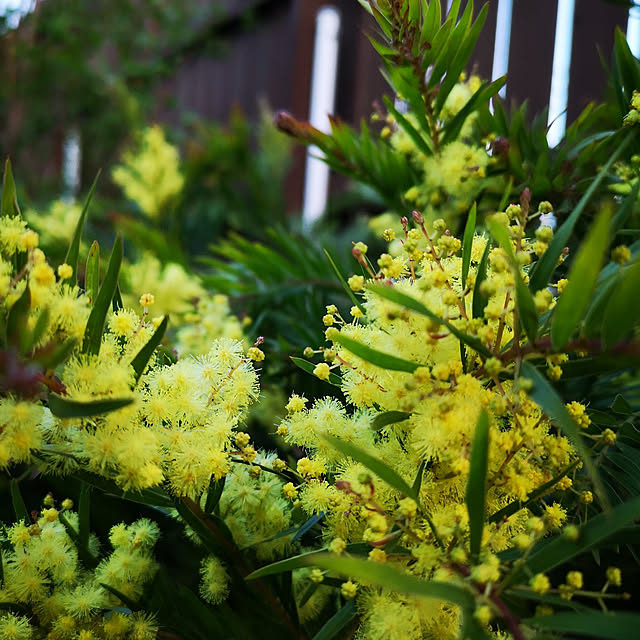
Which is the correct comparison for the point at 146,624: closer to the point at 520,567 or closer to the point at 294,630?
the point at 294,630

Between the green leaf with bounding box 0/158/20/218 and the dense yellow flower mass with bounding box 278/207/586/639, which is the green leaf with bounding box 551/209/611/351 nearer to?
the dense yellow flower mass with bounding box 278/207/586/639

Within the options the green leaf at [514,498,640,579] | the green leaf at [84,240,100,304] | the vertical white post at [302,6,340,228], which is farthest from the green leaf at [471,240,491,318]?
the vertical white post at [302,6,340,228]

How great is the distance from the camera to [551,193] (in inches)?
21.2

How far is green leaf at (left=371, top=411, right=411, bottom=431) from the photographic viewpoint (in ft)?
1.08

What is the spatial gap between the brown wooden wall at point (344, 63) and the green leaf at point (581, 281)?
343 mm

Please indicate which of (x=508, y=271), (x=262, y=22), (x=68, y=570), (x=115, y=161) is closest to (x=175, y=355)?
(x=68, y=570)

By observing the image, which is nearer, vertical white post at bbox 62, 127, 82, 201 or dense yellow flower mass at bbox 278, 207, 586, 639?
dense yellow flower mass at bbox 278, 207, 586, 639

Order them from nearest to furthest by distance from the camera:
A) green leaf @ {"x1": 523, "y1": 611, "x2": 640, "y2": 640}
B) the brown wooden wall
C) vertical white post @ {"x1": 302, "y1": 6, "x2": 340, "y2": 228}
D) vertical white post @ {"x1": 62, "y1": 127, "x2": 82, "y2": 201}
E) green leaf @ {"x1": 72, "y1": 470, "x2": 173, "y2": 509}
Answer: green leaf @ {"x1": 523, "y1": 611, "x2": 640, "y2": 640}, green leaf @ {"x1": 72, "y1": 470, "x2": 173, "y2": 509}, the brown wooden wall, vertical white post @ {"x1": 302, "y1": 6, "x2": 340, "y2": 228}, vertical white post @ {"x1": 62, "y1": 127, "x2": 82, "y2": 201}

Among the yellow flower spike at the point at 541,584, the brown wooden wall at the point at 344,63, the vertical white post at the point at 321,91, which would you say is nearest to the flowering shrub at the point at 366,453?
the yellow flower spike at the point at 541,584

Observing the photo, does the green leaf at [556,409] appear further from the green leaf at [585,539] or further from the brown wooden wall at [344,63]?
the brown wooden wall at [344,63]

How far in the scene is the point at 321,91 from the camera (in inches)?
71.7

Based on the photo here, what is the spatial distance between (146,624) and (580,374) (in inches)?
11.3

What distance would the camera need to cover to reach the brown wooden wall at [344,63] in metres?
0.96

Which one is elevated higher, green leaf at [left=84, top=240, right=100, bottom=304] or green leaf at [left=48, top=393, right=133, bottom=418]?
green leaf at [left=84, top=240, right=100, bottom=304]
